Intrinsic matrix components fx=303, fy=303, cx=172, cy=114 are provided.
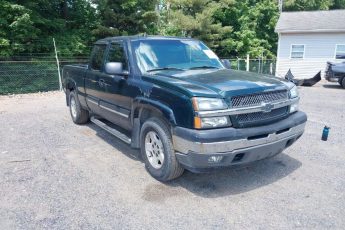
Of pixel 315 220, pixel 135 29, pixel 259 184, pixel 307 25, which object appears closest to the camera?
pixel 315 220

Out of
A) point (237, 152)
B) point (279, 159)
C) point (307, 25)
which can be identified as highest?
point (307, 25)

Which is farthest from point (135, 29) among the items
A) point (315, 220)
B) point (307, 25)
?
point (315, 220)

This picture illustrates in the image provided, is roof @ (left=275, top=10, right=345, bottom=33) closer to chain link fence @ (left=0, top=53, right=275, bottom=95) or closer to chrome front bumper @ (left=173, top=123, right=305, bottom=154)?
chain link fence @ (left=0, top=53, right=275, bottom=95)

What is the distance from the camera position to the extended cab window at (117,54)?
4.64 m

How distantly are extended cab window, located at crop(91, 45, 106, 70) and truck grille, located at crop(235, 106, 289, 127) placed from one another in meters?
2.93

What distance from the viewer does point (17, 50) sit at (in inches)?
509

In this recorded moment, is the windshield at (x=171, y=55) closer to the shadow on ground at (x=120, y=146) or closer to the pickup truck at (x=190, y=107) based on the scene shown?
the pickup truck at (x=190, y=107)

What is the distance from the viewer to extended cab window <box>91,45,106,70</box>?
214 inches

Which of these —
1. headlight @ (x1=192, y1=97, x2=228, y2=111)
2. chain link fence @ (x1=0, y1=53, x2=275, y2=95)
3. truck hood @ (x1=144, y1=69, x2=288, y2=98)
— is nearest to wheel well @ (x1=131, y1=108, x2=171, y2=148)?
truck hood @ (x1=144, y1=69, x2=288, y2=98)

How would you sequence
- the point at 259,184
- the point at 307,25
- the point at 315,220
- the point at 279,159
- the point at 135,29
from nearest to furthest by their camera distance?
1. the point at 315,220
2. the point at 259,184
3. the point at 279,159
4. the point at 135,29
5. the point at 307,25

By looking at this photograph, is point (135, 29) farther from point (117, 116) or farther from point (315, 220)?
point (315, 220)

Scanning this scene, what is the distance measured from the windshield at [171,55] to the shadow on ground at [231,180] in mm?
1620

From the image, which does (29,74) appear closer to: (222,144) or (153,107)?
(153,107)

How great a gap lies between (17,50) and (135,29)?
6.42 m
